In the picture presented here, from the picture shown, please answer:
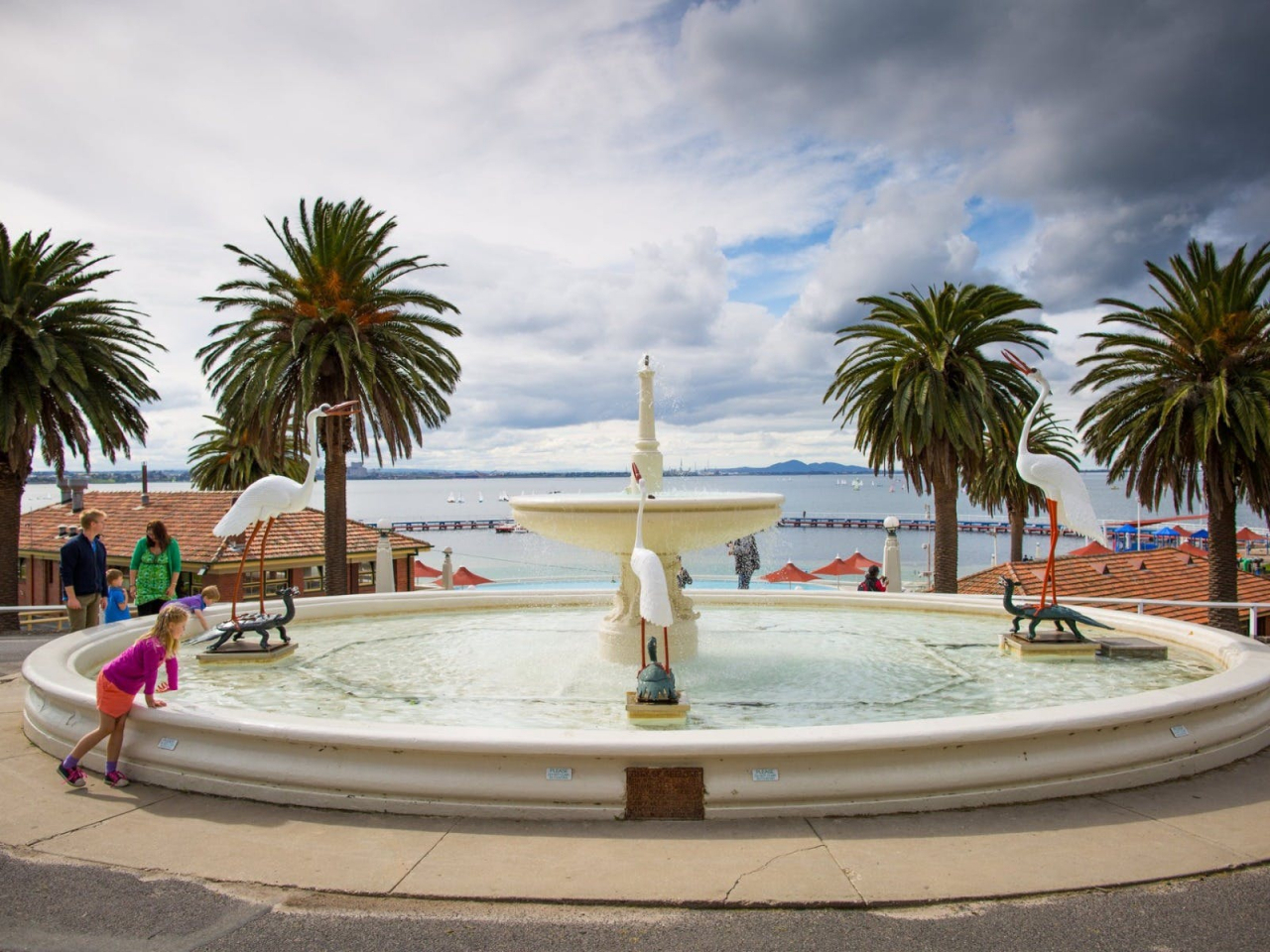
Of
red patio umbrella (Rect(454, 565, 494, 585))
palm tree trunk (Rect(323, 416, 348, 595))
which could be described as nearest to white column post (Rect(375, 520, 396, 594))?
palm tree trunk (Rect(323, 416, 348, 595))

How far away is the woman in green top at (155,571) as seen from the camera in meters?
10.2

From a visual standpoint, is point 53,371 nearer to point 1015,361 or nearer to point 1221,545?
point 1015,361

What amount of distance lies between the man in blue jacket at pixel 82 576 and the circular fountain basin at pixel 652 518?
228 inches

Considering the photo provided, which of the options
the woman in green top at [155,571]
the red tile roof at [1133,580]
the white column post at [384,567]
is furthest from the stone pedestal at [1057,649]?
the white column post at [384,567]

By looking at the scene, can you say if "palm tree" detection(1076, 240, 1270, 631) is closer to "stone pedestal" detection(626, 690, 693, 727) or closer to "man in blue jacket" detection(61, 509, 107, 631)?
"stone pedestal" detection(626, 690, 693, 727)

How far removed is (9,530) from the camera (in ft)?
64.3

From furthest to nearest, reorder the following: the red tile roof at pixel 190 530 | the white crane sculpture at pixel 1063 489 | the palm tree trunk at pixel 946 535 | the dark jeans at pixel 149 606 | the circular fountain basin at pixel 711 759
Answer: the red tile roof at pixel 190 530, the palm tree trunk at pixel 946 535, the dark jeans at pixel 149 606, the white crane sculpture at pixel 1063 489, the circular fountain basin at pixel 711 759

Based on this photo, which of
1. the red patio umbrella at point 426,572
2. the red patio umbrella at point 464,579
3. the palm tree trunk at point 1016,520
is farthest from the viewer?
the red patio umbrella at point 426,572

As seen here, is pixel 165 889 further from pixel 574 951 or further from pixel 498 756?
pixel 574 951

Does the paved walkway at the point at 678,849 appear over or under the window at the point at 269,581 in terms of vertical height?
over

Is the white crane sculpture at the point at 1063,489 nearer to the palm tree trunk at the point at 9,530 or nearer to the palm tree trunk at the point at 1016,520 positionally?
the palm tree trunk at the point at 9,530

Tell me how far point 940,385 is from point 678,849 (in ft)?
55.4

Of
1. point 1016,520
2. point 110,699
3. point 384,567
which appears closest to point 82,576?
point 110,699

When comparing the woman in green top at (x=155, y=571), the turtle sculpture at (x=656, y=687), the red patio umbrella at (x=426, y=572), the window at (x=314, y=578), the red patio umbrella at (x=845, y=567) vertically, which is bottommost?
the red patio umbrella at (x=845, y=567)
